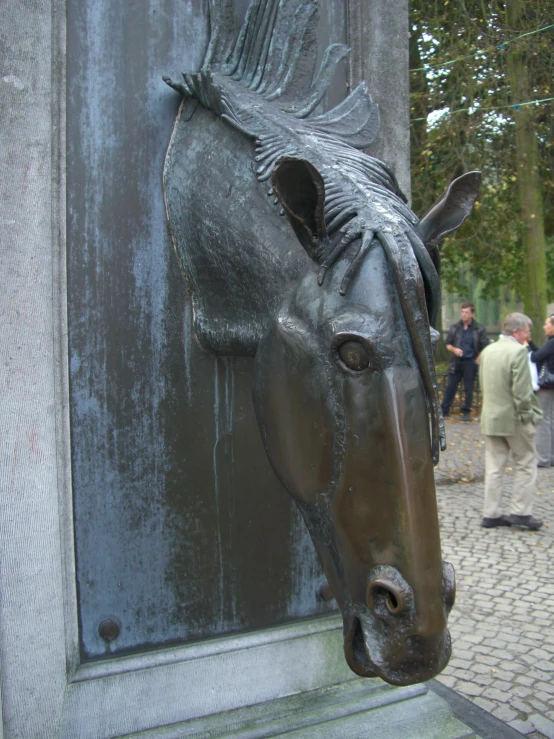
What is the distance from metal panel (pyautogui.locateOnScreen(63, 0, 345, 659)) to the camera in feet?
6.61

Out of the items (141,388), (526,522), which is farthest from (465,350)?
(141,388)

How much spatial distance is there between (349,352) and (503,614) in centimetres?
375

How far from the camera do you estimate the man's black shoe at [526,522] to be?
6.43m

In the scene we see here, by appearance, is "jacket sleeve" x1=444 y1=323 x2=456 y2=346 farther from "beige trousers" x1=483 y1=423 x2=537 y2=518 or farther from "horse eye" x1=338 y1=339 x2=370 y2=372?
"horse eye" x1=338 y1=339 x2=370 y2=372

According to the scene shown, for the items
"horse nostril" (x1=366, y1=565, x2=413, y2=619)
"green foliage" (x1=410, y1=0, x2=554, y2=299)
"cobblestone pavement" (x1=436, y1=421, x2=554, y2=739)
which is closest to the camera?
"horse nostril" (x1=366, y1=565, x2=413, y2=619)

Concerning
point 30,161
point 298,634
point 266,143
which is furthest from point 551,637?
point 30,161

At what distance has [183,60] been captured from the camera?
6.95 feet

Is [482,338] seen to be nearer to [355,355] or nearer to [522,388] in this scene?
[522,388]

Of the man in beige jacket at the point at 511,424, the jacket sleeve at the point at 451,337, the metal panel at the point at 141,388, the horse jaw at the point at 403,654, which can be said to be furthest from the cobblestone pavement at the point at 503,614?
the jacket sleeve at the point at 451,337

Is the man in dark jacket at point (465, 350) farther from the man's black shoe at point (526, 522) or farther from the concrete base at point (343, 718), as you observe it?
the concrete base at point (343, 718)

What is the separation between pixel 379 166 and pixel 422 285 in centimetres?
54

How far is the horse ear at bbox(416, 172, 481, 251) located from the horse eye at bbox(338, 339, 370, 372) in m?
0.37

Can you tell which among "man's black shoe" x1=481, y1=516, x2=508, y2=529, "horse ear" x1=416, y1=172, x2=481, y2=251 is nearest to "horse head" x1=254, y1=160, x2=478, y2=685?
"horse ear" x1=416, y1=172, x2=481, y2=251

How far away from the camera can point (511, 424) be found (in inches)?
253
